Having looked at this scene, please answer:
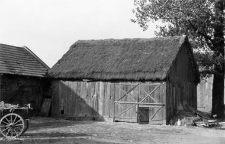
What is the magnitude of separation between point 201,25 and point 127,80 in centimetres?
681

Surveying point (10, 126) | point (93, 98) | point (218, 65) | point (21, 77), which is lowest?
point (10, 126)

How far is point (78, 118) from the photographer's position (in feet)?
71.9

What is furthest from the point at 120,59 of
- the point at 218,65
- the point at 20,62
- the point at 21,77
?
the point at 218,65

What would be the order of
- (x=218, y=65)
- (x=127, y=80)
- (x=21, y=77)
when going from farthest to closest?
(x=218, y=65) < (x=21, y=77) < (x=127, y=80)

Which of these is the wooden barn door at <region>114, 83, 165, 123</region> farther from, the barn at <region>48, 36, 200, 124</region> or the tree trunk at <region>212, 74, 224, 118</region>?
the tree trunk at <region>212, 74, 224, 118</region>

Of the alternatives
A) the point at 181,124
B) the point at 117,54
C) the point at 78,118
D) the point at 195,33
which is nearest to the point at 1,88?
the point at 78,118

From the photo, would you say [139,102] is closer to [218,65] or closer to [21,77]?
[218,65]

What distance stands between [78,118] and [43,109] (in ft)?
9.26

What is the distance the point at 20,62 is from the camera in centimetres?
2259

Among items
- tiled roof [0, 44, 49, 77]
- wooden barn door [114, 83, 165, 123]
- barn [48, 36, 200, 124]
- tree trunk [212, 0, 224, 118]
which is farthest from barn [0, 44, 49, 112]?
tree trunk [212, 0, 224, 118]

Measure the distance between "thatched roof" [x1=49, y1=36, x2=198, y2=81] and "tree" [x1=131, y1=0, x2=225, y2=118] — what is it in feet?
5.48

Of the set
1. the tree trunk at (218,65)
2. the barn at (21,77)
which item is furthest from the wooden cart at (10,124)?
the tree trunk at (218,65)

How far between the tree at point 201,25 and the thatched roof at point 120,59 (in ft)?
5.48

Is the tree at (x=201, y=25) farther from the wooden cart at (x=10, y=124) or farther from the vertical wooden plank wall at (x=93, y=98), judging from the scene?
the wooden cart at (x=10, y=124)
